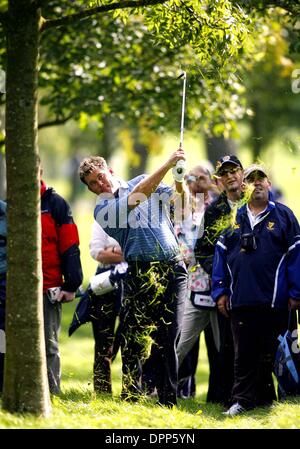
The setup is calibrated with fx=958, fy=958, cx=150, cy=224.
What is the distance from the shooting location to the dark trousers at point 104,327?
31.0ft

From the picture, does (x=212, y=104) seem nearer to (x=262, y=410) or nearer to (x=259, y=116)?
(x=262, y=410)

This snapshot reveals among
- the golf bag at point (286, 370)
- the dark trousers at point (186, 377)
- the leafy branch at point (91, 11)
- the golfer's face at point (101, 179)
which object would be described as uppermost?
the leafy branch at point (91, 11)

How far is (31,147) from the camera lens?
A: 22.4 ft

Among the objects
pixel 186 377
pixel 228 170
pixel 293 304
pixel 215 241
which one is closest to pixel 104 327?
pixel 186 377

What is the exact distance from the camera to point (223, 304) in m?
8.62

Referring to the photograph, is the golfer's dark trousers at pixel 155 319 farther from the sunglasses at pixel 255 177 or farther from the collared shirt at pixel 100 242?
the collared shirt at pixel 100 242

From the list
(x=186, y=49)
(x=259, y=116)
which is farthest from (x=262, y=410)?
(x=259, y=116)

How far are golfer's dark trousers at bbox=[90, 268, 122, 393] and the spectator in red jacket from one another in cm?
60

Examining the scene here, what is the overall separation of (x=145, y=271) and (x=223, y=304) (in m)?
0.96

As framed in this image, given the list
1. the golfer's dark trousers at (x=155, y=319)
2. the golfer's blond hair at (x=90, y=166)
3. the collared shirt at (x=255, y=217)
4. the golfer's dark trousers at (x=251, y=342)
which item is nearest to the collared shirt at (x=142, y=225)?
the golfer's dark trousers at (x=155, y=319)

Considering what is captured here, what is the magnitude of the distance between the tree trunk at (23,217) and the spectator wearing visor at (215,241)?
224 centimetres

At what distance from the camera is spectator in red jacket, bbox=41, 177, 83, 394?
28.9 ft

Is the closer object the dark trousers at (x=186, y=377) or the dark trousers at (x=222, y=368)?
the dark trousers at (x=222, y=368)

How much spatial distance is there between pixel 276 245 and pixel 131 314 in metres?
1.39
